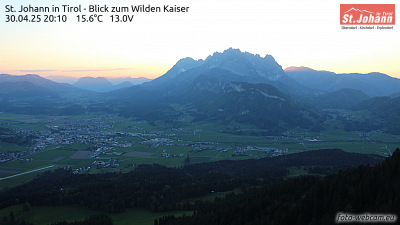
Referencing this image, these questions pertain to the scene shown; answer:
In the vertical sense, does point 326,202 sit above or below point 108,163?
above

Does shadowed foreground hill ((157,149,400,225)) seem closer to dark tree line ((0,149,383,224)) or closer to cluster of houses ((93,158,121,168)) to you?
dark tree line ((0,149,383,224))

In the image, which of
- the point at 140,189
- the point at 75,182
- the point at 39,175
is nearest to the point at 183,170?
the point at 140,189

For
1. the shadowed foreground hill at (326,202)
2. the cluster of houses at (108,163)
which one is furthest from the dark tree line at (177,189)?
the cluster of houses at (108,163)

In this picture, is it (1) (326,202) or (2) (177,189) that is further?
(2) (177,189)

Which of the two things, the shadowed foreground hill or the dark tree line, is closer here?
the shadowed foreground hill

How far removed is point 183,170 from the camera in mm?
153750

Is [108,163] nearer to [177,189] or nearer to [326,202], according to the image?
[177,189]

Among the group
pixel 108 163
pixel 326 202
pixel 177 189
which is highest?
pixel 326 202

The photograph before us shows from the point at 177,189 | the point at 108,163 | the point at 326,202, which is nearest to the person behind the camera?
the point at 326,202

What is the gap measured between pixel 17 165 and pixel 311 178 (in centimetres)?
16790

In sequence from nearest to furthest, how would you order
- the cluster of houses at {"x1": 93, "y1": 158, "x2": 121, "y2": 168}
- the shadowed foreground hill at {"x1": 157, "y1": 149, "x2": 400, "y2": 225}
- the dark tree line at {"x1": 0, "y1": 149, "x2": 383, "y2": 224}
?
the shadowed foreground hill at {"x1": 157, "y1": 149, "x2": 400, "y2": 225}, the dark tree line at {"x1": 0, "y1": 149, "x2": 383, "y2": 224}, the cluster of houses at {"x1": 93, "y1": 158, "x2": 121, "y2": 168}

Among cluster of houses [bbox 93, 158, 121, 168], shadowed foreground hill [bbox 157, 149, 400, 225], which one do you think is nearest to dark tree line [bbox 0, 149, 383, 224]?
shadowed foreground hill [bbox 157, 149, 400, 225]

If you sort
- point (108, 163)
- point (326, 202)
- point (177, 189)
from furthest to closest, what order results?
1. point (108, 163)
2. point (177, 189)
3. point (326, 202)

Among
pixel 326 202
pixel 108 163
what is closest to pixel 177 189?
pixel 326 202
